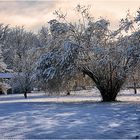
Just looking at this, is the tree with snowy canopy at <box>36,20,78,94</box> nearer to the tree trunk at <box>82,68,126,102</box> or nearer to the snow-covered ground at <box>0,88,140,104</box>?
the tree trunk at <box>82,68,126,102</box>

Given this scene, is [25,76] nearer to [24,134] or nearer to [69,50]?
[69,50]

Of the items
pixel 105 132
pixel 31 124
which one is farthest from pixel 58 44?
pixel 105 132

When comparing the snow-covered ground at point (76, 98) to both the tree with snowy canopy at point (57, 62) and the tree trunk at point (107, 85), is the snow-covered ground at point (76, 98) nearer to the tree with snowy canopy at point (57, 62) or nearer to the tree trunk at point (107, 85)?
the tree trunk at point (107, 85)

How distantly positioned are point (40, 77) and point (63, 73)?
1.99 metres

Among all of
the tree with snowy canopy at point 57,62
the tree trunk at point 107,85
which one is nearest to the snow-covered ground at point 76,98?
the tree trunk at point 107,85

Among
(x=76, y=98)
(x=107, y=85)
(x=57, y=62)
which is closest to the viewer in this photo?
(x=57, y=62)

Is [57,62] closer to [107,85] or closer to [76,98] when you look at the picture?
[107,85]

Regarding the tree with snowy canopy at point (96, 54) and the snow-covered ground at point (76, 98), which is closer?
the tree with snowy canopy at point (96, 54)

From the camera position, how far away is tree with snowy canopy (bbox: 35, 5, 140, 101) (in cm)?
3216

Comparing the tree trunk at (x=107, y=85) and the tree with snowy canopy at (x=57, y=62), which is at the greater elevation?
the tree with snowy canopy at (x=57, y=62)

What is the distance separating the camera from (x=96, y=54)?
3347cm

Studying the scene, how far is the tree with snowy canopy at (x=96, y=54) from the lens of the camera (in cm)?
3216

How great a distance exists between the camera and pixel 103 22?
1389 inches

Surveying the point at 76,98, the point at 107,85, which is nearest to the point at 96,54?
the point at 107,85
